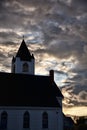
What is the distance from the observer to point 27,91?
68.6 metres

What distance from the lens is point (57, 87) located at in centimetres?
7131

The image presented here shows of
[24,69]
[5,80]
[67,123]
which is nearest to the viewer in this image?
[5,80]

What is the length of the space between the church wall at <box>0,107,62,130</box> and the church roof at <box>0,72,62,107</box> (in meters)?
0.79

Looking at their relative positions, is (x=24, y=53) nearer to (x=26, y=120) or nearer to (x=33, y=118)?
(x=33, y=118)

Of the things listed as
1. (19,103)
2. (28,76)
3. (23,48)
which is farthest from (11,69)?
(19,103)

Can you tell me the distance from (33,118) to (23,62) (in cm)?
1803

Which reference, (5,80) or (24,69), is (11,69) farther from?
(5,80)

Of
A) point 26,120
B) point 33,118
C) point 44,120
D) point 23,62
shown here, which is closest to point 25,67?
point 23,62

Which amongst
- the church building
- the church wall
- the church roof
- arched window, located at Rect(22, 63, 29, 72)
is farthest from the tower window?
the church wall

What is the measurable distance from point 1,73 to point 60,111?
38.1 feet

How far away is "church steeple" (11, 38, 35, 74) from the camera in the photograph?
80.1 metres

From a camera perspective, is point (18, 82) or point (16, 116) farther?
point (18, 82)

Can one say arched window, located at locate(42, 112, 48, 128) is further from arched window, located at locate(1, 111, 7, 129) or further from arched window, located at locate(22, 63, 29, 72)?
arched window, located at locate(22, 63, 29, 72)

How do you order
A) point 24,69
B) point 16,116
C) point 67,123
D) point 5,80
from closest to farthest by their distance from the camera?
point 16,116 → point 5,80 → point 24,69 → point 67,123
